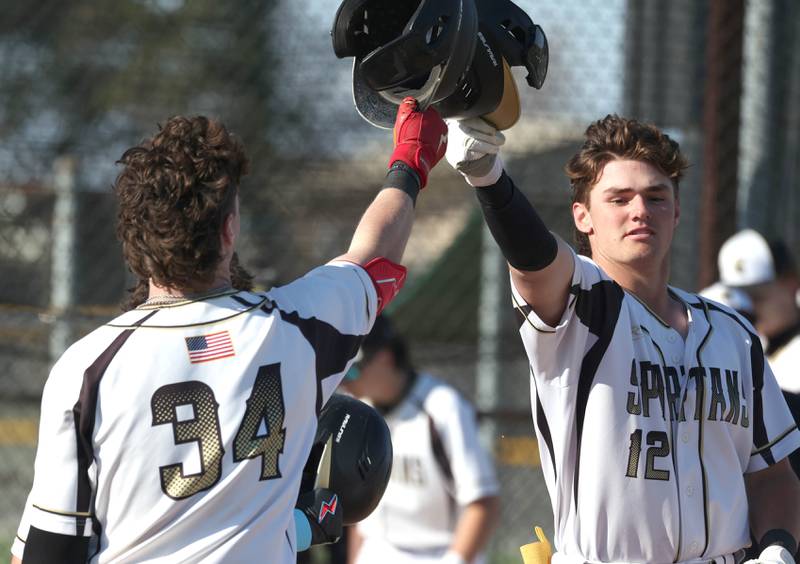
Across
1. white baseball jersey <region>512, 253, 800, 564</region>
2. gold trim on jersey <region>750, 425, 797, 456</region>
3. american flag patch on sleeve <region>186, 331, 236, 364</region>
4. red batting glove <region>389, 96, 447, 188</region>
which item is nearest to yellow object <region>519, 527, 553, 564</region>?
white baseball jersey <region>512, 253, 800, 564</region>

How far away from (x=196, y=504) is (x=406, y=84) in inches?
42.7

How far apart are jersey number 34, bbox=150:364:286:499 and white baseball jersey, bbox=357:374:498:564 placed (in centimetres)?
261

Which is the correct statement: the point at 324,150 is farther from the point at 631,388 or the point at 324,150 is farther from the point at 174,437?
the point at 174,437

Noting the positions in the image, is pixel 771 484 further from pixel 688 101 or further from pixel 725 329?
pixel 688 101

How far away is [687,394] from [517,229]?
0.61 meters

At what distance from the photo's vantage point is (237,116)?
6.98 metres

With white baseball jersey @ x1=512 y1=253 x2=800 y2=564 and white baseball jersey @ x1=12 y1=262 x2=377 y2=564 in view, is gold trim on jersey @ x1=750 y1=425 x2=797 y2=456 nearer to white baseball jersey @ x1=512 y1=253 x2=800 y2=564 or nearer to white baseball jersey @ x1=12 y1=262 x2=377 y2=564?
white baseball jersey @ x1=512 y1=253 x2=800 y2=564

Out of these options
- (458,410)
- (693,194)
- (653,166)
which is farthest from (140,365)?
(693,194)

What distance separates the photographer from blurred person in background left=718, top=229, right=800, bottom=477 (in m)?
5.29

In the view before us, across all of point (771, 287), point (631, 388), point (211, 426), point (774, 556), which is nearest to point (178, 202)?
point (211, 426)

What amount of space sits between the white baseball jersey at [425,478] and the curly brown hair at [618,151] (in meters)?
1.93

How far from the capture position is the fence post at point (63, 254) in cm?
598

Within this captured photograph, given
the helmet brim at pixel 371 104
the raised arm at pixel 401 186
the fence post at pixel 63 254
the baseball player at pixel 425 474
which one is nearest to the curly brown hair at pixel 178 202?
the raised arm at pixel 401 186

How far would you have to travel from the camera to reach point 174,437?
7.61 ft
